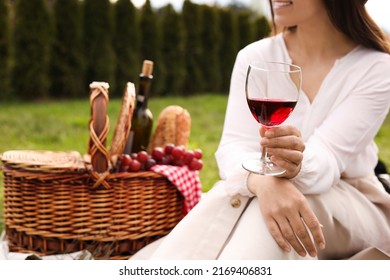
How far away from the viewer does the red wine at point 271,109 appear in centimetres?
156

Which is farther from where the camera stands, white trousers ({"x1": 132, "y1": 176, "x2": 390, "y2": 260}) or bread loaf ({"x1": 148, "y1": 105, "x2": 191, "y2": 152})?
bread loaf ({"x1": 148, "y1": 105, "x2": 191, "y2": 152})

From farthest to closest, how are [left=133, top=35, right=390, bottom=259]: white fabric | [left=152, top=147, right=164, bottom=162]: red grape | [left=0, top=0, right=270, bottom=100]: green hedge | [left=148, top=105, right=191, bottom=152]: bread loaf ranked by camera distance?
[left=0, top=0, right=270, bottom=100]: green hedge < [left=148, top=105, right=191, bottom=152]: bread loaf < [left=152, top=147, right=164, bottom=162]: red grape < [left=133, top=35, right=390, bottom=259]: white fabric

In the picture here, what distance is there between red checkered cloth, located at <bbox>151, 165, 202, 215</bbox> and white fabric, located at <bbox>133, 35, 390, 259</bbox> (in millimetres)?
351

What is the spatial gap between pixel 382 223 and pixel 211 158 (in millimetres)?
3239

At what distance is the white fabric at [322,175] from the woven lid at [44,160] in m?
0.49

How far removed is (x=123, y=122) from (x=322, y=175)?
0.87 m

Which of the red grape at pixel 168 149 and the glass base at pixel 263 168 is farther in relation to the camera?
the red grape at pixel 168 149

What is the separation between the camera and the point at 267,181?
6.14 ft

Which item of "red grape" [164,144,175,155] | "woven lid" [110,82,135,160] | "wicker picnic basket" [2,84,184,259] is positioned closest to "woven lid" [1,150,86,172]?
"wicker picnic basket" [2,84,184,259]

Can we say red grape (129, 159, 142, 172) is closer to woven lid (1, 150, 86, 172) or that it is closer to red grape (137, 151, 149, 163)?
red grape (137, 151, 149, 163)

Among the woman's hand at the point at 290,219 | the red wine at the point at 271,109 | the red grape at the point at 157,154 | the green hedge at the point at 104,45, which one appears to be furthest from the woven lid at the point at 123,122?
the green hedge at the point at 104,45

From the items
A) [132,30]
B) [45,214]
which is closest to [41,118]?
[132,30]

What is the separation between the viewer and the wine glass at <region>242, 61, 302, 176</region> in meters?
1.57

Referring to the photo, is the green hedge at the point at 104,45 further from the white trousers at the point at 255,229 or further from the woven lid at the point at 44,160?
the white trousers at the point at 255,229
